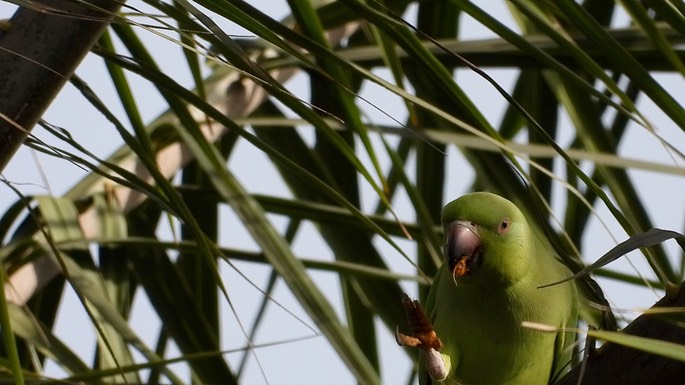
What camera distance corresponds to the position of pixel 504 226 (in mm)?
1785

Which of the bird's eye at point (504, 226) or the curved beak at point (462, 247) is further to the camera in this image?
the bird's eye at point (504, 226)

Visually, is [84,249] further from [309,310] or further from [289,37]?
[289,37]

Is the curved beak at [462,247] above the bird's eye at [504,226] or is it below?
below

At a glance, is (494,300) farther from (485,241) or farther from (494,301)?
(485,241)

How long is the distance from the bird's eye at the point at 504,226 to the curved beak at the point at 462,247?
0.05 metres

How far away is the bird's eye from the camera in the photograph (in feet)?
5.82

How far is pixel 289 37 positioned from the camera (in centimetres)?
80

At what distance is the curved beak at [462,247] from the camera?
1666mm

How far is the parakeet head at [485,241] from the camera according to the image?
1.70 metres

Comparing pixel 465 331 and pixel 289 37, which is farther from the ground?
pixel 465 331

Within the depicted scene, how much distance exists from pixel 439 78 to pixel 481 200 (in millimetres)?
830

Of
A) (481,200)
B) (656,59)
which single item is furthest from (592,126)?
(481,200)

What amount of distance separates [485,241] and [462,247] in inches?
3.1

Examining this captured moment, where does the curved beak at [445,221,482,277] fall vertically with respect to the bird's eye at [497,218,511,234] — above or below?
below
